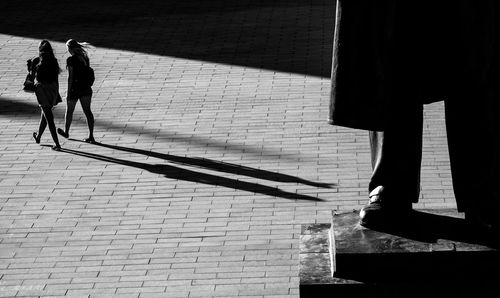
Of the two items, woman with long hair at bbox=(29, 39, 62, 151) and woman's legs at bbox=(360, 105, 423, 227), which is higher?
woman's legs at bbox=(360, 105, 423, 227)

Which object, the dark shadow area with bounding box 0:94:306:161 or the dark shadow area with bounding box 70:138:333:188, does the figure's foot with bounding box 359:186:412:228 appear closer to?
the dark shadow area with bounding box 70:138:333:188

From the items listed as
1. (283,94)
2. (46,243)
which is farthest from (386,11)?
(283,94)

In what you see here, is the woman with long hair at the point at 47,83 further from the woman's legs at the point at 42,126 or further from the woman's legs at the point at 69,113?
the woman's legs at the point at 69,113

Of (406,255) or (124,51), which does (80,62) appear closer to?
(124,51)

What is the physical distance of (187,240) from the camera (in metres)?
9.65

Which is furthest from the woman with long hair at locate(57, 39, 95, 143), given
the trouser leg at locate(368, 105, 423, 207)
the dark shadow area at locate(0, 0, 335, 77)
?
the trouser leg at locate(368, 105, 423, 207)

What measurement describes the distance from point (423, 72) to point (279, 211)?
519cm

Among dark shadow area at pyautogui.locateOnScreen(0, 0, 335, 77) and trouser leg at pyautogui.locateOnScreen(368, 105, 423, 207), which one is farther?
dark shadow area at pyautogui.locateOnScreen(0, 0, 335, 77)

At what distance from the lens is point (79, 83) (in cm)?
1279

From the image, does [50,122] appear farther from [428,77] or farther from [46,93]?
[428,77]

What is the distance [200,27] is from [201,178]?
7.36m

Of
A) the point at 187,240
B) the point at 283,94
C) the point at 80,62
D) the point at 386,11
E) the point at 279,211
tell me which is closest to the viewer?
the point at 386,11

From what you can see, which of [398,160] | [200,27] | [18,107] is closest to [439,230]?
[398,160]

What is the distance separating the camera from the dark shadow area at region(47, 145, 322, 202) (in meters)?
10.8
